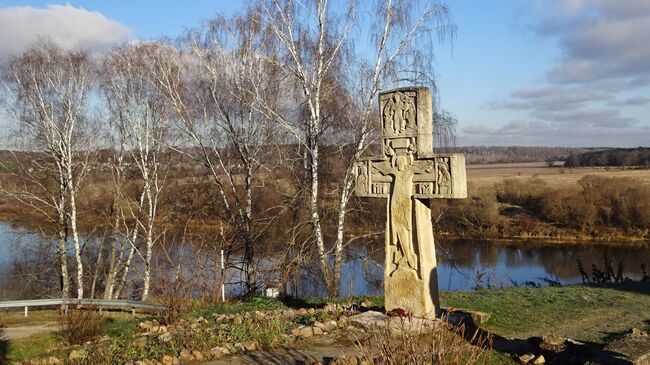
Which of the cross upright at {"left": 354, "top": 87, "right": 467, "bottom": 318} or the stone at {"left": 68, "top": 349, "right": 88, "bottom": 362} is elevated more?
the cross upright at {"left": 354, "top": 87, "right": 467, "bottom": 318}

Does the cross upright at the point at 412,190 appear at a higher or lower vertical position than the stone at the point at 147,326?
higher

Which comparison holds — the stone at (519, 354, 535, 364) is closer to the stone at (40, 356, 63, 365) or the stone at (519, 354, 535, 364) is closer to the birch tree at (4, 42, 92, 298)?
the stone at (40, 356, 63, 365)

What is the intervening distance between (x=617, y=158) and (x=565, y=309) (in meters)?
64.2

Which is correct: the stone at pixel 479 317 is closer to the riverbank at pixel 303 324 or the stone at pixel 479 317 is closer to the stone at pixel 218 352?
the riverbank at pixel 303 324

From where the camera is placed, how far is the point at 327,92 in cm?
1336

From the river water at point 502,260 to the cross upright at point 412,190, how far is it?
7.78 meters

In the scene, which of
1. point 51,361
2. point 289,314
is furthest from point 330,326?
point 51,361

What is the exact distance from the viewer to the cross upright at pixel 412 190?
743 cm

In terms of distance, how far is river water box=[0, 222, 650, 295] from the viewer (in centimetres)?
1872

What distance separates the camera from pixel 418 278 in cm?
749

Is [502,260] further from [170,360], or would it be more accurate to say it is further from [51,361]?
[51,361]

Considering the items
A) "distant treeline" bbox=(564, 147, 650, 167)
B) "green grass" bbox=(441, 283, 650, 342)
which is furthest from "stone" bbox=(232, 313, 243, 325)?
"distant treeline" bbox=(564, 147, 650, 167)

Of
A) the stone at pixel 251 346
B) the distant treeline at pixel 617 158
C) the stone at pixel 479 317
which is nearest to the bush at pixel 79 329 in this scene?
the stone at pixel 251 346

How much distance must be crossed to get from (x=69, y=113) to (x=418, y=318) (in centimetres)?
1310
